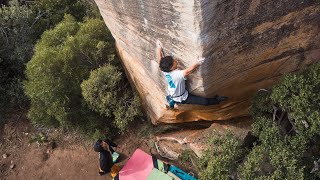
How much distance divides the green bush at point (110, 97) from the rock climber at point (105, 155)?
69 cm

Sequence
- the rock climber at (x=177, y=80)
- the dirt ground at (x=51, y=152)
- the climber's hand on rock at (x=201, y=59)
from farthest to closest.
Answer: the dirt ground at (x=51, y=152), the rock climber at (x=177, y=80), the climber's hand on rock at (x=201, y=59)

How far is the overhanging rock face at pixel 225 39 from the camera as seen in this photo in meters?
7.33

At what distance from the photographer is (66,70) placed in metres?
12.1

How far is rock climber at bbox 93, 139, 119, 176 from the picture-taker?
11.5m

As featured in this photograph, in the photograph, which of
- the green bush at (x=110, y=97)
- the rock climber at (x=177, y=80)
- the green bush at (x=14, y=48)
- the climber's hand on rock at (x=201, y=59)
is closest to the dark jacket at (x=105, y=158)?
the green bush at (x=110, y=97)

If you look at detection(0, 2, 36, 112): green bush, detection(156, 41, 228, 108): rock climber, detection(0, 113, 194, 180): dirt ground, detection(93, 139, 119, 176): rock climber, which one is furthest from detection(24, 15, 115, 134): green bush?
detection(156, 41, 228, 108): rock climber

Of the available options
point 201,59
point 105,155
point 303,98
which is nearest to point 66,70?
point 105,155

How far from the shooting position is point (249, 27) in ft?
25.5

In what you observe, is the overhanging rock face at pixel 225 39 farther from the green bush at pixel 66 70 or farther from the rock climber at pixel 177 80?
the green bush at pixel 66 70

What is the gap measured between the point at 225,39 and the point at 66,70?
606 cm

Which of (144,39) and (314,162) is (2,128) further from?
(314,162)

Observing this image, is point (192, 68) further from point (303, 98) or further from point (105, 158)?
point (105, 158)

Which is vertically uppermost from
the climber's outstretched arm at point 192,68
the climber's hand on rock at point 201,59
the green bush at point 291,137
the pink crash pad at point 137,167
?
the climber's hand on rock at point 201,59

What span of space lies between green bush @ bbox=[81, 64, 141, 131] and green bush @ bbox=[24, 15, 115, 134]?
0.61 meters
